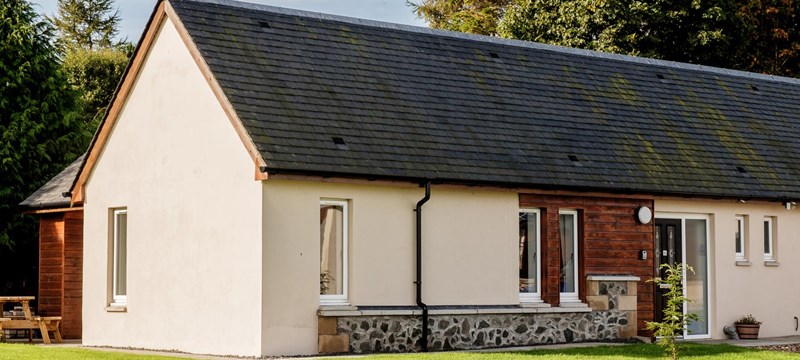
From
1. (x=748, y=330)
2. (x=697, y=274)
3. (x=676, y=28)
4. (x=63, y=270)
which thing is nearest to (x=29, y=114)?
(x=63, y=270)

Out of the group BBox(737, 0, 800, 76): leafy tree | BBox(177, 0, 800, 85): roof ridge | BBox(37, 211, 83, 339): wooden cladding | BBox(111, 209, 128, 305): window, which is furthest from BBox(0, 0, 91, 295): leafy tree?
BBox(737, 0, 800, 76): leafy tree

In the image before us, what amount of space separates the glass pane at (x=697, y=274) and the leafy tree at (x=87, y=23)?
1675 inches

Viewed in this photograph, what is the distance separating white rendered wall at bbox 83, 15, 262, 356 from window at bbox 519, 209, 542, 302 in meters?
5.11

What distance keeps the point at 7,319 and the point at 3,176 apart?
10489mm

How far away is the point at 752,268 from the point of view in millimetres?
24906

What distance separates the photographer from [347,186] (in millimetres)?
19750

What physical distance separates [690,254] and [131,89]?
413 inches

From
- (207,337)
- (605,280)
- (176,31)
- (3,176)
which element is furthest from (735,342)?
(3,176)

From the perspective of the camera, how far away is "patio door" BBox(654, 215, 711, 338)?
23.9 metres

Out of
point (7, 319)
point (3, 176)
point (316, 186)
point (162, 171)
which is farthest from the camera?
point (3, 176)

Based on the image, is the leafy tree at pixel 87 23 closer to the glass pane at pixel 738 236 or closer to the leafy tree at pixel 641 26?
the leafy tree at pixel 641 26

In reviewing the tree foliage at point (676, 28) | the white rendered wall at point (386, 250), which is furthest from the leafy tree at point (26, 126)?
the white rendered wall at point (386, 250)

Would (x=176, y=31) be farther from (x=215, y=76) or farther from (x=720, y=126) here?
(x=720, y=126)

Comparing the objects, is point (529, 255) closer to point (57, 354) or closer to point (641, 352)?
point (641, 352)
